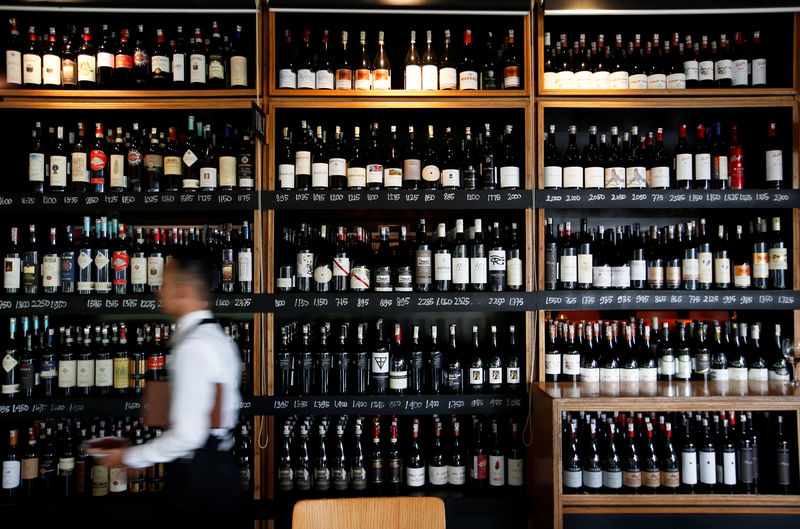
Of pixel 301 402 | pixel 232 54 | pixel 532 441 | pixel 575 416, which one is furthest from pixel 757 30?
pixel 301 402

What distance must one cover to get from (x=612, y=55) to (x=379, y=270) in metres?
1.60

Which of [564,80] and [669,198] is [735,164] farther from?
[564,80]

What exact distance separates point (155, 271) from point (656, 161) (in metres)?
2.35

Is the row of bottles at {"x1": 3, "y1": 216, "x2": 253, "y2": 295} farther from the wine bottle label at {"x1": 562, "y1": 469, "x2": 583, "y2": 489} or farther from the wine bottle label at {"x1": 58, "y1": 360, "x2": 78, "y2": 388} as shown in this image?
the wine bottle label at {"x1": 562, "y1": 469, "x2": 583, "y2": 489}

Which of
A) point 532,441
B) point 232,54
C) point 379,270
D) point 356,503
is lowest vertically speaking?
point 532,441

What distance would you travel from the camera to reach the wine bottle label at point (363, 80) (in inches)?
101

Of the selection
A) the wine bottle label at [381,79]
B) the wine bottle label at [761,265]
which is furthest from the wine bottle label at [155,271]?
the wine bottle label at [761,265]

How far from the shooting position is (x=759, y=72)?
258cm

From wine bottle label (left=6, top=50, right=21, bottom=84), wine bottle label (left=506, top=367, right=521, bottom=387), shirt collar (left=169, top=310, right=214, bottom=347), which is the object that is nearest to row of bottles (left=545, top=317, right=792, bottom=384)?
wine bottle label (left=506, top=367, right=521, bottom=387)

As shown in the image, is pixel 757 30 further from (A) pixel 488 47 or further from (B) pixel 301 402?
(B) pixel 301 402

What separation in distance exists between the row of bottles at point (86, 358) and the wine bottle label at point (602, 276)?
1.59m

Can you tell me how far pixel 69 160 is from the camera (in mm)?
2621

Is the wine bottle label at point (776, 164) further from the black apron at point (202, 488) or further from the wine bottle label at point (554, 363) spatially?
the black apron at point (202, 488)

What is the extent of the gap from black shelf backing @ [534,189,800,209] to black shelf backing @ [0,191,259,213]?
133 cm
